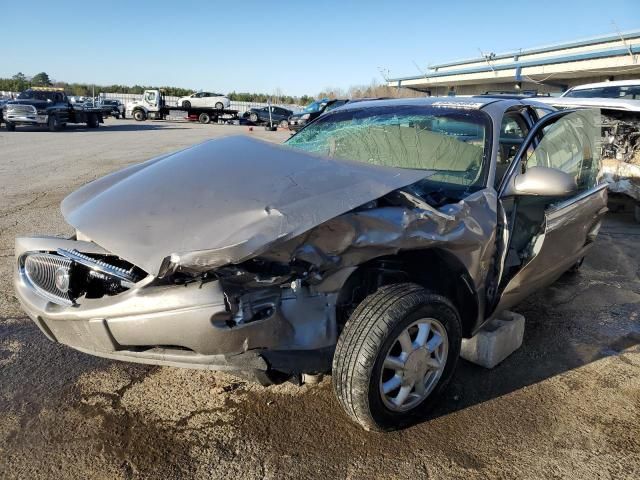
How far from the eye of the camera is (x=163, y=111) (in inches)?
1580

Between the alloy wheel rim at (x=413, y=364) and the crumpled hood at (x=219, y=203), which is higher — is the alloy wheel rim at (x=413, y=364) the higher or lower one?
the lower one

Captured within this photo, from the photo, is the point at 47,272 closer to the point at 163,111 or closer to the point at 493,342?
the point at 493,342

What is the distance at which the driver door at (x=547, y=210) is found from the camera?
9.91ft

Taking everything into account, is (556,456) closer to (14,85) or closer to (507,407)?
(507,407)

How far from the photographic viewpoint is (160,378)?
3014 mm

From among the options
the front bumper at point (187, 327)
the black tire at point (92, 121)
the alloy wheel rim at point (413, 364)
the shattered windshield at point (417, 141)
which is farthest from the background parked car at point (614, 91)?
the black tire at point (92, 121)

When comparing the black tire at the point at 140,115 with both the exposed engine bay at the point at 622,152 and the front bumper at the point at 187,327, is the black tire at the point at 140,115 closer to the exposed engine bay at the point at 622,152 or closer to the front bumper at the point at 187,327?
the exposed engine bay at the point at 622,152

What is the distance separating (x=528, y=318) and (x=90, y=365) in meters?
3.16

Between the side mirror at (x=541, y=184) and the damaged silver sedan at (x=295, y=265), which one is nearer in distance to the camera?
the damaged silver sedan at (x=295, y=265)

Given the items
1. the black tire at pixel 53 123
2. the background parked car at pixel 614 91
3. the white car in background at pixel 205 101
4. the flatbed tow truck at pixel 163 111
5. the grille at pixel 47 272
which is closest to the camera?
the grille at pixel 47 272

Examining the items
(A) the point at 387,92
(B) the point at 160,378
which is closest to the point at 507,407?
(B) the point at 160,378

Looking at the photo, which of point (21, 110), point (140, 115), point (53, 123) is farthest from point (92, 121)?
point (140, 115)

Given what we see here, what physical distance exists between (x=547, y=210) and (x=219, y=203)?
2169 mm

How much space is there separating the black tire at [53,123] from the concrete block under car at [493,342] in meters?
24.7
